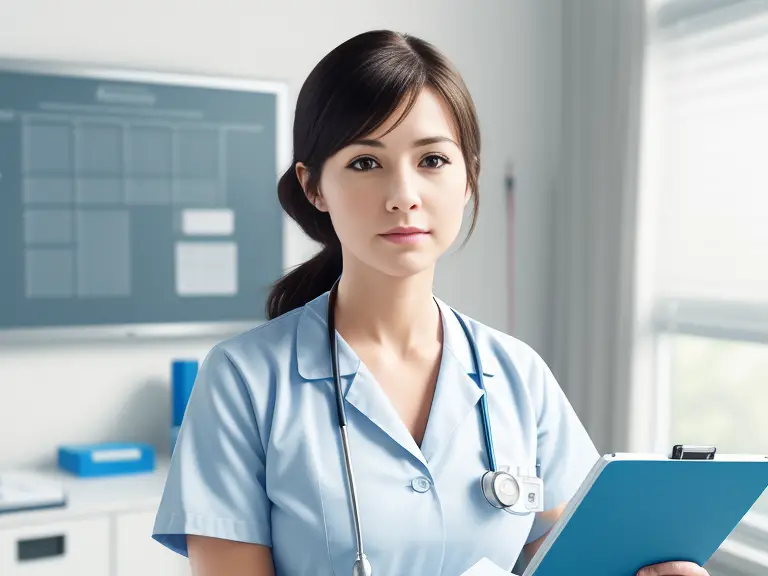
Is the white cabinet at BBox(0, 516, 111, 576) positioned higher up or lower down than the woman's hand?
lower down

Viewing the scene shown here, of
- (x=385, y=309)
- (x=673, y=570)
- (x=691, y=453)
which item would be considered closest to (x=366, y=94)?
(x=385, y=309)

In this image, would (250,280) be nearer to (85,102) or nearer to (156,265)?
(156,265)

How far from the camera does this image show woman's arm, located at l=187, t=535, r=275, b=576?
114 cm

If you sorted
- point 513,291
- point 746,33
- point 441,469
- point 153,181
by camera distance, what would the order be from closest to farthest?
1. point 441,469
2. point 746,33
3. point 153,181
4. point 513,291

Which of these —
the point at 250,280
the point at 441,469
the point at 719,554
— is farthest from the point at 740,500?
the point at 250,280

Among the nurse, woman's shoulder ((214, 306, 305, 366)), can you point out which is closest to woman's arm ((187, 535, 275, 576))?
the nurse

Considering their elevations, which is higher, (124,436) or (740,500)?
(740,500)

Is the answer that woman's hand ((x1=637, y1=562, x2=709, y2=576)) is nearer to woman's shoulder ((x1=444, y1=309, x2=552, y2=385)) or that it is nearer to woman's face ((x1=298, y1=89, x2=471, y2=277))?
woman's shoulder ((x1=444, y1=309, x2=552, y2=385))

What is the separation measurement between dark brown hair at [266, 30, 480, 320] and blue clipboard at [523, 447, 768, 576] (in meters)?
0.48

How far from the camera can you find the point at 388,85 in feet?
3.84

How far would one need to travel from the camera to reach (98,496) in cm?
231

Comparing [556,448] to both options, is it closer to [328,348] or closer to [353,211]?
[328,348]

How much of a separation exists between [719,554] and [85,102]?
2167 mm

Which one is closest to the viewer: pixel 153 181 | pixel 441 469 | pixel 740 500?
pixel 740 500
